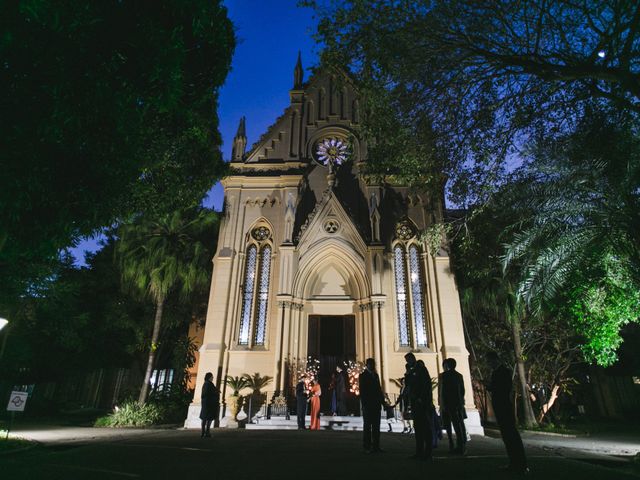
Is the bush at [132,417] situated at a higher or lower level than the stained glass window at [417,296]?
lower

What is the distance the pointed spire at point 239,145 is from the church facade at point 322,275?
7 cm

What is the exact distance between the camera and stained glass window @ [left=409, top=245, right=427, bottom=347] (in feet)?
54.7

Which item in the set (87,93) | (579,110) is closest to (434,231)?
(579,110)

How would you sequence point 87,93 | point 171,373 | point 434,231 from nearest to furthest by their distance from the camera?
point 87,93 < point 434,231 < point 171,373

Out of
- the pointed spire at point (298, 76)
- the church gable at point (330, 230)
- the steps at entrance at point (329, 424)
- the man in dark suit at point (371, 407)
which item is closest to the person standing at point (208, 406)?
the steps at entrance at point (329, 424)

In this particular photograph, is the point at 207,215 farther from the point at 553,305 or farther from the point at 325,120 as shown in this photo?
the point at 553,305

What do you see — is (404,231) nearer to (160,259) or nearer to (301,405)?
(301,405)

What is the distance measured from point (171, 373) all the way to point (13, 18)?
2258 cm

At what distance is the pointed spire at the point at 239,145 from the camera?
20620 mm

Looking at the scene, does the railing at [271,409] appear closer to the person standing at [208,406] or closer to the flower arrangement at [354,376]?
the flower arrangement at [354,376]

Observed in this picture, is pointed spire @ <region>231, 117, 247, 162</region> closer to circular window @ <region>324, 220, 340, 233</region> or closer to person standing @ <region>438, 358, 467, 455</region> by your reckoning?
circular window @ <region>324, 220, 340, 233</region>

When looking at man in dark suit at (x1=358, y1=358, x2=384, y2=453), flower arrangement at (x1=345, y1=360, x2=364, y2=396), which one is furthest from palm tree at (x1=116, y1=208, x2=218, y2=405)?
man in dark suit at (x1=358, y1=358, x2=384, y2=453)

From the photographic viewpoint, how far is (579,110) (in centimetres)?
965

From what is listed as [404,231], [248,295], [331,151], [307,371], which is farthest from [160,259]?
[404,231]
